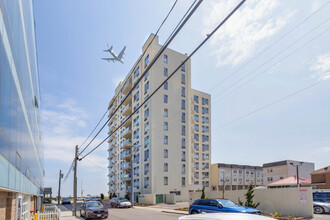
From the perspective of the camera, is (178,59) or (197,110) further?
(197,110)

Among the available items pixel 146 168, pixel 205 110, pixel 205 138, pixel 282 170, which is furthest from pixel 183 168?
pixel 282 170

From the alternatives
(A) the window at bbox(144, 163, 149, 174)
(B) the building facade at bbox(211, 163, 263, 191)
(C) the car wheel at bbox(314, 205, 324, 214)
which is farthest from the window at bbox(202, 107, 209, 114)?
(C) the car wheel at bbox(314, 205, 324, 214)

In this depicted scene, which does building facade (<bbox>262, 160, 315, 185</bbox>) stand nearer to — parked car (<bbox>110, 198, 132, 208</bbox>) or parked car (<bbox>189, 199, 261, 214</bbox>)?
parked car (<bbox>110, 198, 132, 208</bbox>)

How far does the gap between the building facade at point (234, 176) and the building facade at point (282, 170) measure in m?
6.29

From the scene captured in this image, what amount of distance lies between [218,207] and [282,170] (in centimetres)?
6586

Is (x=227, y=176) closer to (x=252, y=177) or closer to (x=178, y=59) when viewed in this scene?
(x=252, y=177)

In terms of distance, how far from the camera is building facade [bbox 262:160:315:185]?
74.1m

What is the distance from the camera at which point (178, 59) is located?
5981 centimetres

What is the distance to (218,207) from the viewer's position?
16828mm

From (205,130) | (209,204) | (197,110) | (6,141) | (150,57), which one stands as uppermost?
(150,57)

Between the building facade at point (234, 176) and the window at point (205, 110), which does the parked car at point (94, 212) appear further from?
the window at point (205, 110)

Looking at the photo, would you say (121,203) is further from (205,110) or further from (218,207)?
(205,110)

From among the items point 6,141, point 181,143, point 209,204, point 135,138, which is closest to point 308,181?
point 181,143

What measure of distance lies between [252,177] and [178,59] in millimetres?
48189
